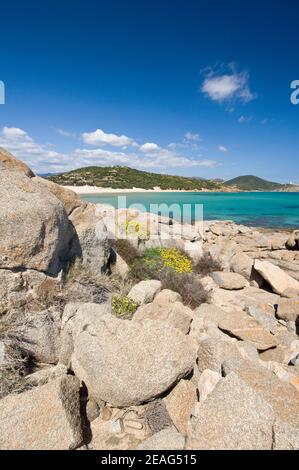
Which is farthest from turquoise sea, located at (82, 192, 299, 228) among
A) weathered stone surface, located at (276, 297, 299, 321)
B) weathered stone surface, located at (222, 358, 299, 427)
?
weathered stone surface, located at (222, 358, 299, 427)

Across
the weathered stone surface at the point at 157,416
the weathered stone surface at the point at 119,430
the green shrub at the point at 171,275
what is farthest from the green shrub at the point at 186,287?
the weathered stone surface at the point at 119,430

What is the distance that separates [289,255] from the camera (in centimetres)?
1340

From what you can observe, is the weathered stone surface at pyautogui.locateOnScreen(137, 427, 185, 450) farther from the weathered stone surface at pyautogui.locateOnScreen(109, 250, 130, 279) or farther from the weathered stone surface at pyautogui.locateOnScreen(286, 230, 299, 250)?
the weathered stone surface at pyautogui.locateOnScreen(286, 230, 299, 250)

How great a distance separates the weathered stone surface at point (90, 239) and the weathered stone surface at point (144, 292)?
96 cm

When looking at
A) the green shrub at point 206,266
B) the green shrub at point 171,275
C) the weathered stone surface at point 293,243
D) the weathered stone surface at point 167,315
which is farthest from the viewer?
the weathered stone surface at point 293,243

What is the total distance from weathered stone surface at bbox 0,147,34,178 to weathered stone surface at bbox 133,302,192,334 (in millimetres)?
3333

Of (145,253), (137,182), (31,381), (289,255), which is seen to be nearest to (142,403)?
(31,381)

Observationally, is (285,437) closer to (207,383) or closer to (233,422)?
(233,422)

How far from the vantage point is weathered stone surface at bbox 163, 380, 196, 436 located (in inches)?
130

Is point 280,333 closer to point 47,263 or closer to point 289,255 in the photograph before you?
point 47,263

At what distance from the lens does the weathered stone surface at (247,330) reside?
17.2 feet

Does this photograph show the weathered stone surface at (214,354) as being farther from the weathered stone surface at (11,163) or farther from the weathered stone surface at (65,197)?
the weathered stone surface at (11,163)
